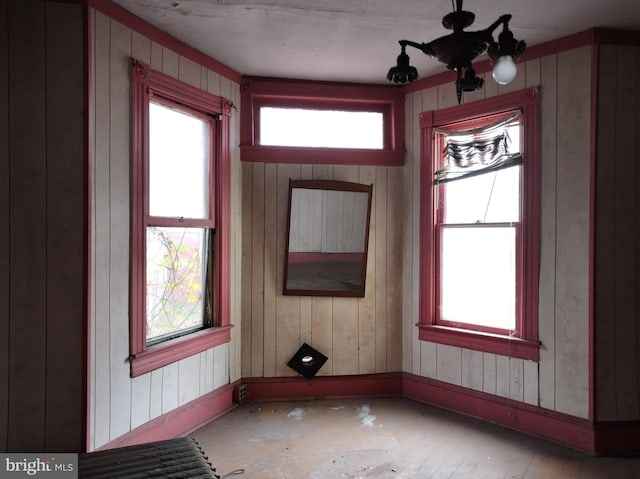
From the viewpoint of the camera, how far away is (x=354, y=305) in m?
3.53

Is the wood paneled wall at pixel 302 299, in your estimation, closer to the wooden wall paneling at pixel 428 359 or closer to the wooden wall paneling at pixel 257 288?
the wooden wall paneling at pixel 257 288

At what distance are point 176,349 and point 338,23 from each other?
2.28 m

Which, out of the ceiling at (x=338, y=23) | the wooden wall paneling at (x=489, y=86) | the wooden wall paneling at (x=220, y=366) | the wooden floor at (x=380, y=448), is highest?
the ceiling at (x=338, y=23)

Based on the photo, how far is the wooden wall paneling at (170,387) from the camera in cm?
269

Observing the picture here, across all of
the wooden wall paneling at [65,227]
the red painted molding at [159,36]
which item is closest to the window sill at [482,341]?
the wooden wall paneling at [65,227]

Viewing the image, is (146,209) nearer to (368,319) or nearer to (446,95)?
(368,319)

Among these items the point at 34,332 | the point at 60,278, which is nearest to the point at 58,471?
the point at 34,332

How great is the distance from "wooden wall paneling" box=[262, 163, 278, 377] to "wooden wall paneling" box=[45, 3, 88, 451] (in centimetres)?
150

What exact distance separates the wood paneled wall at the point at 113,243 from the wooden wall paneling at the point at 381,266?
5.59 feet

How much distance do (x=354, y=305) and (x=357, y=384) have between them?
658 mm

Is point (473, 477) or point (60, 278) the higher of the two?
point (60, 278)

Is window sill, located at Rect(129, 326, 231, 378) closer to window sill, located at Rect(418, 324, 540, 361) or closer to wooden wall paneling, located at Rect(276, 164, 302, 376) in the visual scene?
wooden wall paneling, located at Rect(276, 164, 302, 376)

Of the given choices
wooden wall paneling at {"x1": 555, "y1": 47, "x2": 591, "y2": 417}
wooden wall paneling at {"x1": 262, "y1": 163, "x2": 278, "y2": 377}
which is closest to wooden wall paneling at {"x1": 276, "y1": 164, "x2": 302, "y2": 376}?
wooden wall paneling at {"x1": 262, "y1": 163, "x2": 278, "y2": 377}

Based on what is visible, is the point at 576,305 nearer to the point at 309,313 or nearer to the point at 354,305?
the point at 354,305
